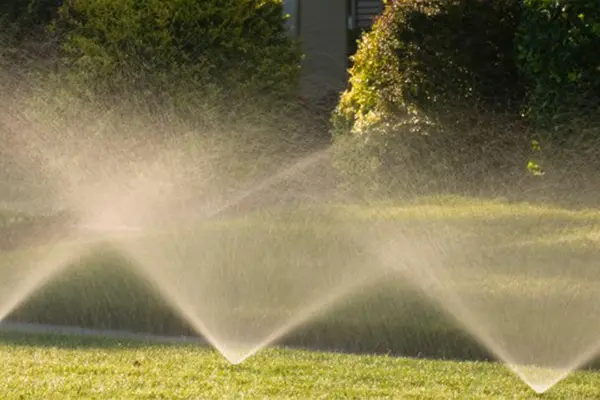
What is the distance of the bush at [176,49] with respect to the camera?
592 inches

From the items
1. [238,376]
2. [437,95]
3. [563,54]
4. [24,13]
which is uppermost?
[563,54]

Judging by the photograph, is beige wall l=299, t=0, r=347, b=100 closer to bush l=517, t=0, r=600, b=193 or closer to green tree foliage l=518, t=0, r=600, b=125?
bush l=517, t=0, r=600, b=193

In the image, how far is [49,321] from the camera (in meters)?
8.24

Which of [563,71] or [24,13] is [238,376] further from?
[24,13]

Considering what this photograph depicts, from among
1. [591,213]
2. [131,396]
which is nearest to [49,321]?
[131,396]

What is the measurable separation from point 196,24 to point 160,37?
1.41ft

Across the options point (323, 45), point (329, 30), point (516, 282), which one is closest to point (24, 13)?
point (323, 45)

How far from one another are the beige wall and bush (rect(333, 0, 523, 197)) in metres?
3.09

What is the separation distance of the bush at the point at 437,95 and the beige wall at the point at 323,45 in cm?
309

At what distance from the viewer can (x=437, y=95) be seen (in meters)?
13.8

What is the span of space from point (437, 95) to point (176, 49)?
3.08 meters

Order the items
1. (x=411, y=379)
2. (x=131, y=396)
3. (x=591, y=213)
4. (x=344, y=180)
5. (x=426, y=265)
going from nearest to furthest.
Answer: (x=131, y=396), (x=411, y=379), (x=426, y=265), (x=591, y=213), (x=344, y=180)

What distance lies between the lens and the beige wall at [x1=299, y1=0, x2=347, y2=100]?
17547 millimetres

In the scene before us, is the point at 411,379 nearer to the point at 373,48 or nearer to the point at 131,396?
the point at 131,396
